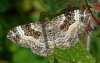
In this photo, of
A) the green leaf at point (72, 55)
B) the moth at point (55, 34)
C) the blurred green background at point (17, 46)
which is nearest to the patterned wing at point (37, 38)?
the moth at point (55, 34)

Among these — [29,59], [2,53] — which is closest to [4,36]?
[2,53]

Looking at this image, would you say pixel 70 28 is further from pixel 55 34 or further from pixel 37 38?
pixel 37 38

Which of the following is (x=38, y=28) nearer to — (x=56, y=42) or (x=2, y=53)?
(x=56, y=42)

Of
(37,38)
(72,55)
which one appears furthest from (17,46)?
(37,38)

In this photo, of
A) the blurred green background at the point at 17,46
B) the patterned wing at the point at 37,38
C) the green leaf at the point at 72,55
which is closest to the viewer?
the patterned wing at the point at 37,38

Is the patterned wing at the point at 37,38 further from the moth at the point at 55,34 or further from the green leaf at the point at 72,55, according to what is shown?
the green leaf at the point at 72,55

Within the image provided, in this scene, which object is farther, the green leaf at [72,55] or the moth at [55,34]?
the green leaf at [72,55]

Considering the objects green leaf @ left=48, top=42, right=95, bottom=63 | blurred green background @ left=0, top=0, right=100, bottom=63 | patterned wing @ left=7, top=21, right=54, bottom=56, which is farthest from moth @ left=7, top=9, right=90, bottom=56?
blurred green background @ left=0, top=0, right=100, bottom=63
